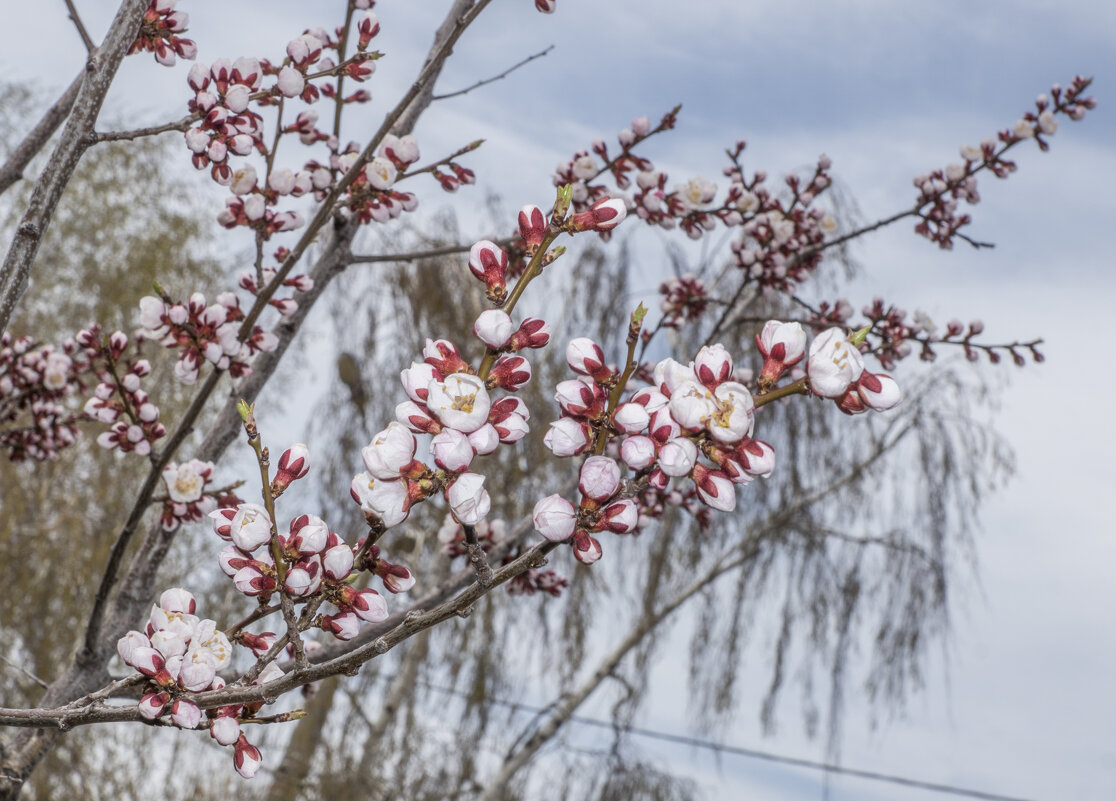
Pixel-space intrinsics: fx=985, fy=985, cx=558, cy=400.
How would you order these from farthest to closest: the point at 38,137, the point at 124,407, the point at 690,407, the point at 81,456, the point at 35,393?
the point at 81,456 < the point at 35,393 < the point at 124,407 < the point at 38,137 < the point at 690,407

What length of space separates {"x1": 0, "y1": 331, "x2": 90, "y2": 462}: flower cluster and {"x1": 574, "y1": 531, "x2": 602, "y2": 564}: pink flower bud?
185 centimetres

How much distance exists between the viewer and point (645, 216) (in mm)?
2133

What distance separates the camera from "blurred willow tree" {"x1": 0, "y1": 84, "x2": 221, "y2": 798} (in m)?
5.60

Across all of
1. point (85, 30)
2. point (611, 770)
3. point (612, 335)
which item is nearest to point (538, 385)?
point (612, 335)

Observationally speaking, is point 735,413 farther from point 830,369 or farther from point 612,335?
point 612,335

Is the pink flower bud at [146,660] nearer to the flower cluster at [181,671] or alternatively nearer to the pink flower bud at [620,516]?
the flower cluster at [181,671]

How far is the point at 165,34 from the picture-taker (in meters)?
1.52

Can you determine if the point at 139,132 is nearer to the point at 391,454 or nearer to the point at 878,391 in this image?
the point at 391,454

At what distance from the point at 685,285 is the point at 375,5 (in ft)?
3.14

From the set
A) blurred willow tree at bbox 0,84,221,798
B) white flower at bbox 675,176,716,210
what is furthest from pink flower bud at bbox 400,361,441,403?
blurred willow tree at bbox 0,84,221,798

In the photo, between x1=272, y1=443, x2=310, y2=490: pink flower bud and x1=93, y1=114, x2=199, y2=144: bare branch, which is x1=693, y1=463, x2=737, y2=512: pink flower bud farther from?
x1=93, y1=114, x2=199, y2=144: bare branch

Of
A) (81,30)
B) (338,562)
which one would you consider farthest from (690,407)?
(81,30)

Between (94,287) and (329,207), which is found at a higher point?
(94,287)

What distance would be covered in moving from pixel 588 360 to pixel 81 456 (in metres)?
6.95
